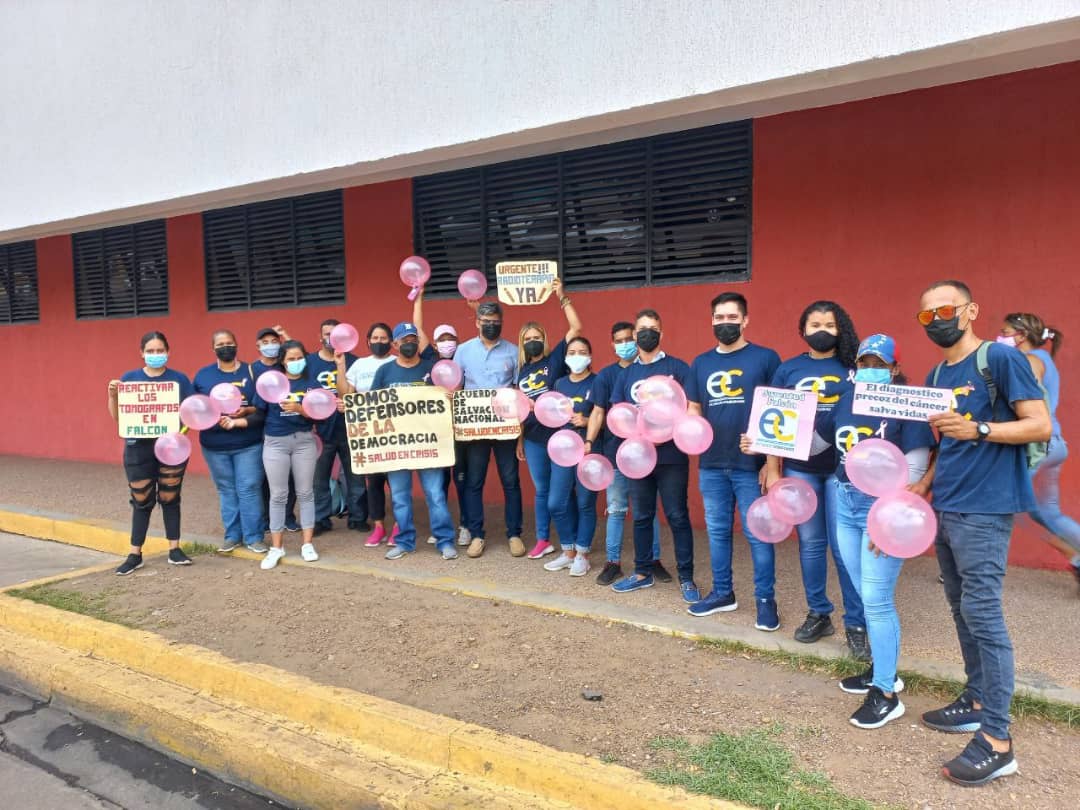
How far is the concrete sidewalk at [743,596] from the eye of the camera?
371 cm

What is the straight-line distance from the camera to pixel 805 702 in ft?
11.0

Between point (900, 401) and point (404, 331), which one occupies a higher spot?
point (404, 331)

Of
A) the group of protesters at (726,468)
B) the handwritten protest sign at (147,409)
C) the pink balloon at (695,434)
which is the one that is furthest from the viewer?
the handwritten protest sign at (147,409)

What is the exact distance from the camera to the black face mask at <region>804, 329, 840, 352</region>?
12.0ft

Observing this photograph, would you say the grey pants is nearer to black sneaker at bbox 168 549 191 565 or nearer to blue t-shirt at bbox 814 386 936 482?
black sneaker at bbox 168 549 191 565

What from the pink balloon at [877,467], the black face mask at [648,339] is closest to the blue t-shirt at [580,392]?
the black face mask at [648,339]

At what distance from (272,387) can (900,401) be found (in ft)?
14.4

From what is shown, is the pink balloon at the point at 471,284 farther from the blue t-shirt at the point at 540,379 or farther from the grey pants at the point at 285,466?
the grey pants at the point at 285,466

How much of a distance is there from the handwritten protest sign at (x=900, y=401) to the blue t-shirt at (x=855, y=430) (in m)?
0.13

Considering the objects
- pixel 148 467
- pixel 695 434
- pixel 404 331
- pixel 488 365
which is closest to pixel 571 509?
pixel 488 365

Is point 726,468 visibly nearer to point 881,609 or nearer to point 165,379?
point 881,609

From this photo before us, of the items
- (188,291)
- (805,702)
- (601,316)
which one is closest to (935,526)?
(805,702)

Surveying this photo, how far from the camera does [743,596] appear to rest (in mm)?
4684

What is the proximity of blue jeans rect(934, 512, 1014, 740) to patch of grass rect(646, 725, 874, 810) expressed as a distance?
0.67 meters
